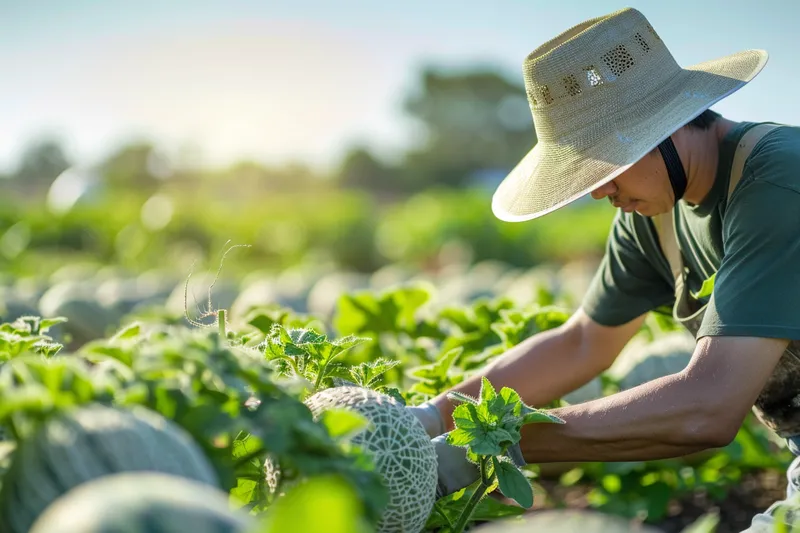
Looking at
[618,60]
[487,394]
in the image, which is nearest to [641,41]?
[618,60]

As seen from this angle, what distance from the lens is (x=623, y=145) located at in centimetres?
221

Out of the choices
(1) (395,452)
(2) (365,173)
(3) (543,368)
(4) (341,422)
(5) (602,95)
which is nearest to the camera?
(4) (341,422)

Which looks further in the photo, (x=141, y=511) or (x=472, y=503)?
(x=472, y=503)

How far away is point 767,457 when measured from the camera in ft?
11.7

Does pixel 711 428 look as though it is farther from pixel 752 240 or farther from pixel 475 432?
pixel 475 432

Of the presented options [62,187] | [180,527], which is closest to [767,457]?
[180,527]

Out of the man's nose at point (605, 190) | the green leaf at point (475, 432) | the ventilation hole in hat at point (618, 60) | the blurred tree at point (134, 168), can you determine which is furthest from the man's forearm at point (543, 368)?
the blurred tree at point (134, 168)

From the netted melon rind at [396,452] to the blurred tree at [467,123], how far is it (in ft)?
160

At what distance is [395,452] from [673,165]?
1.29m

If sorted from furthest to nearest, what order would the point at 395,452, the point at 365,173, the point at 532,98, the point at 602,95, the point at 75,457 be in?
the point at 365,173 < the point at 532,98 < the point at 602,95 < the point at 395,452 < the point at 75,457

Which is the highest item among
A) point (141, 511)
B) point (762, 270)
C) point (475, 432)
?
point (141, 511)

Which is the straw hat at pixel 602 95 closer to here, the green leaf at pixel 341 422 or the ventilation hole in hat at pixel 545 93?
the ventilation hole in hat at pixel 545 93

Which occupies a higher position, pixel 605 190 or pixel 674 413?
pixel 605 190

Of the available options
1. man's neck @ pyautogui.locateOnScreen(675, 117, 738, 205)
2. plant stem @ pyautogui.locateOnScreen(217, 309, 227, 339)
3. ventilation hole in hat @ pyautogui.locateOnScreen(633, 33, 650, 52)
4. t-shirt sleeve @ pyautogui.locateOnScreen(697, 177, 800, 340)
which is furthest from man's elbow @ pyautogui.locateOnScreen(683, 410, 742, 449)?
plant stem @ pyautogui.locateOnScreen(217, 309, 227, 339)
